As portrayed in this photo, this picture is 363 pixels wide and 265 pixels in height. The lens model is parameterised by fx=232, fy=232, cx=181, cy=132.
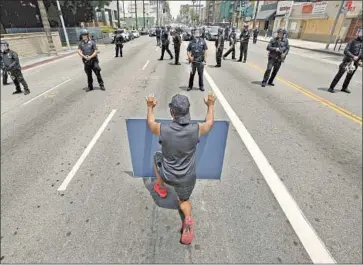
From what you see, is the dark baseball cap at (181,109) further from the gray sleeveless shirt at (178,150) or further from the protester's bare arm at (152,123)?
the protester's bare arm at (152,123)

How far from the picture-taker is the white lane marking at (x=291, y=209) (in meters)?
2.74

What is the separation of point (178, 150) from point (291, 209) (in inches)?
79.5

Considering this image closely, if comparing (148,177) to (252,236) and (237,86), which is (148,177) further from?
(237,86)

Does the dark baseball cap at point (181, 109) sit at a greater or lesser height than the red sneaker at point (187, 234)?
greater

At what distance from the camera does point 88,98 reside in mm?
8352

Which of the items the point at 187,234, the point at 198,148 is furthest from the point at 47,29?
the point at 187,234

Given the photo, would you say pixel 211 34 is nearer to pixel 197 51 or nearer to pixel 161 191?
pixel 197 51

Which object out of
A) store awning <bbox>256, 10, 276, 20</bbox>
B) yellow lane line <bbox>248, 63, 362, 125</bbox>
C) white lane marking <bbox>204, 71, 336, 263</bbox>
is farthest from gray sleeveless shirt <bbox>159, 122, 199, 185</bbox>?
store awning <bbox>256, 10, 276, 20</bbox>

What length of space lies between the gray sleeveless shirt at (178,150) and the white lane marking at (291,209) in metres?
1.57

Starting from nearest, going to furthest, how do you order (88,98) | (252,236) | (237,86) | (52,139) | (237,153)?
(252,236), (237,153), (52,139), (88,98), (237,86)

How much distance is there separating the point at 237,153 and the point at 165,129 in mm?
2572

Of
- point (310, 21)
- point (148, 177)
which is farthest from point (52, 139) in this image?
point (310, 21)

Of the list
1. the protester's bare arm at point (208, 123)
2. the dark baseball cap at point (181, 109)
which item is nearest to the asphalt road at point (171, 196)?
the protester's bare arm at point (208, 123)

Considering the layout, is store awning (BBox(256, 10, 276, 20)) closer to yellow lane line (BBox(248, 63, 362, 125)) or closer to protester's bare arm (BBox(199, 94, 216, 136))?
yellow lane line (BBox(248, 63, 362, 125))
